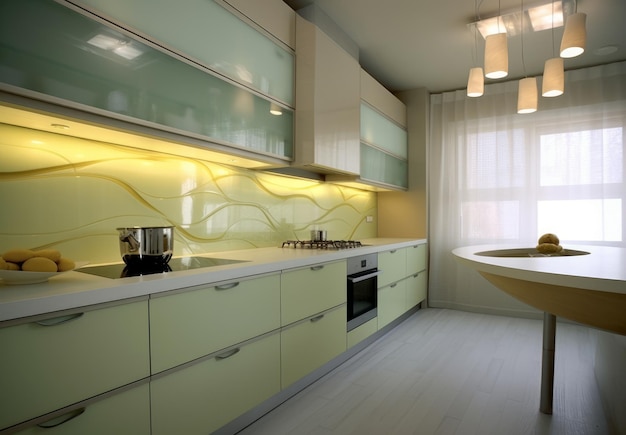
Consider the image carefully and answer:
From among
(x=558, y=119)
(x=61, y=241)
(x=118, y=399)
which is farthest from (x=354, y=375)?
(x=558, y=119)

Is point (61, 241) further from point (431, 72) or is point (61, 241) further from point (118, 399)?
point (431, 72)

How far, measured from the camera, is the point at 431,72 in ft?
12.6

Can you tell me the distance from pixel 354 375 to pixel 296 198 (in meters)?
1.41

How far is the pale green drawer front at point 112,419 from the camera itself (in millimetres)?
1065

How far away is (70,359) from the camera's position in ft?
3.52

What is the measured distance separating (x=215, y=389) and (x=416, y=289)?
9.31ft

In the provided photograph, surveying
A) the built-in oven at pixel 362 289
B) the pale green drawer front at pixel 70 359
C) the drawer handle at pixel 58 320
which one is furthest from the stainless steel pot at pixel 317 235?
Answer: the drawer handle at pixel 58 320

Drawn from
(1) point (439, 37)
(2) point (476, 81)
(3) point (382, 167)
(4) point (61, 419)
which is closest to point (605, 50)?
(1) point (439, 37)

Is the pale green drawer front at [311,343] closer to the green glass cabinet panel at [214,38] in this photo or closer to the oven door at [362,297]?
the oven door at [362,297]

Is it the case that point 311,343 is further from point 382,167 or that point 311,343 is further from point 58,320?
point 382,167

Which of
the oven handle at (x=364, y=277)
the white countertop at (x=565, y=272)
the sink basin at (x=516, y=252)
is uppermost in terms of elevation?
the white countertop at (x=565, y=272)

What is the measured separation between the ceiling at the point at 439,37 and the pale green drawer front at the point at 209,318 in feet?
6.79

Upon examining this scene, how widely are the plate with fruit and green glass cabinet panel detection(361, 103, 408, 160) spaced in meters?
2.61

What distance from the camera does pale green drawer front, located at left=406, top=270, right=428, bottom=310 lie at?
3725mm
